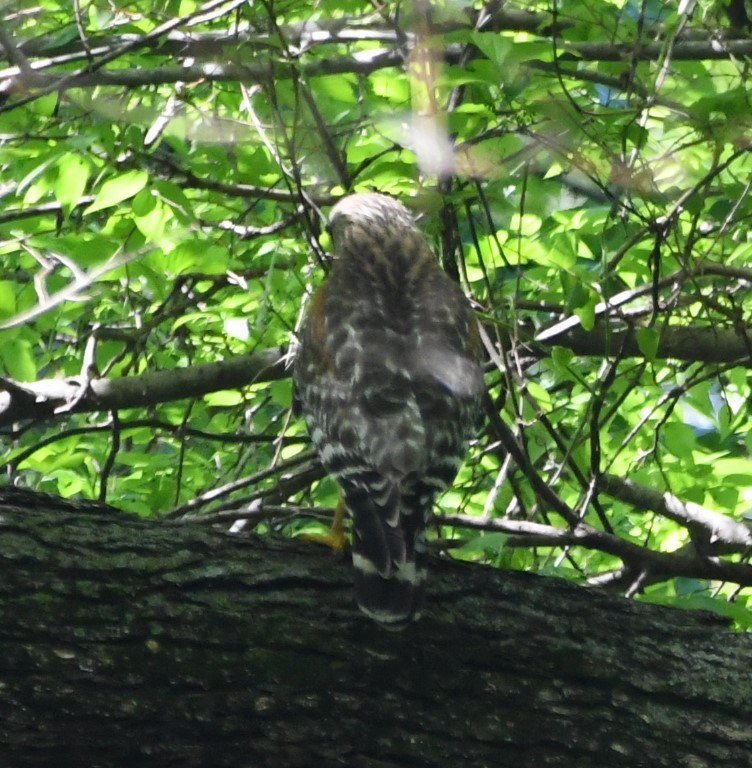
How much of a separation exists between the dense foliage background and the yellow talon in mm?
76

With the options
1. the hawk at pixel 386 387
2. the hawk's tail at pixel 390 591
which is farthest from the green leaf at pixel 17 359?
the hawk's tail at pixel 390 591

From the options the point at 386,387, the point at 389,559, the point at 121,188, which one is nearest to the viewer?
the point at 389,559

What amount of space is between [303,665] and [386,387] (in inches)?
33.6

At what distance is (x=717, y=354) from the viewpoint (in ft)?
12.5

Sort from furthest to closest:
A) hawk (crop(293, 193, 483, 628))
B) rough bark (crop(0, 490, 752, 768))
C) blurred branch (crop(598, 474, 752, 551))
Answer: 1. blurred branch (crop(598, 474, 752, 551))
2. hawk (crop(293, 193, 483, 628))
3. rough bark (crop(0, 490, 752, 768))

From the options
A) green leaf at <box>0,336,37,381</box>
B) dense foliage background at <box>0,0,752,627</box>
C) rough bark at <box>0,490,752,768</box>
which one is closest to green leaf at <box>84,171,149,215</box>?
dense foliage background at <box>0,0,752,627</box>

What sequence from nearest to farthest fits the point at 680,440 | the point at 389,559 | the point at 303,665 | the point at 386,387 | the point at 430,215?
the point at 303,665
the point at 389,559
the point at 386,387
the point at 430,215
the point at 680,440

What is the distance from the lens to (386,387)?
3084 mm

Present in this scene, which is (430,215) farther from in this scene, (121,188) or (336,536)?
(336,536)

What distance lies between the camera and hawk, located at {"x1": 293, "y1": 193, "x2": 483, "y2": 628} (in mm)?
2701

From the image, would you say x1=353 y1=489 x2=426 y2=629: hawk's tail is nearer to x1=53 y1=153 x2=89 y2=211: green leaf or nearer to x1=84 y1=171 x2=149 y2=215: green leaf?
x1=84 y1=171 x2=149 y2=215: green leaf

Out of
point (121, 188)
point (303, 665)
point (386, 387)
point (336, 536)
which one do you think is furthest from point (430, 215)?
point (303, 665)

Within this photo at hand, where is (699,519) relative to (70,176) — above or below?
below

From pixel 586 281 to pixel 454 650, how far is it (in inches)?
46.0
